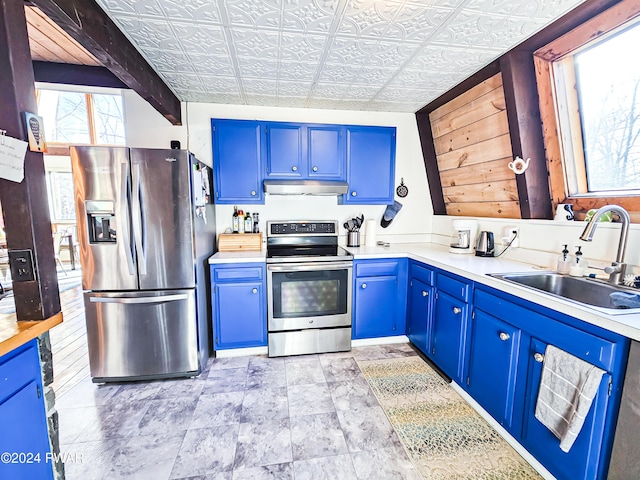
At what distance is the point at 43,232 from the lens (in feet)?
3.68

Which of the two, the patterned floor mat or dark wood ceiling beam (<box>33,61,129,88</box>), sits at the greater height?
dark wood ceiling beam (<box>33,61,129,88</box>)

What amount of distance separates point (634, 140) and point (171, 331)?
3.23m

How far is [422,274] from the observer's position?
7.97 feet

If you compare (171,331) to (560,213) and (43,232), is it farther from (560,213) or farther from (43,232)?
(560,213)

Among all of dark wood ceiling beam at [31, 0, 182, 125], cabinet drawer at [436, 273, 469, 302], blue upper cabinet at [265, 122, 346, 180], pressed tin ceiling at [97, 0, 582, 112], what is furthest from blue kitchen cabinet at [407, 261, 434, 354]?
dark wood ceiling beam at [31, 0, 182, 125]

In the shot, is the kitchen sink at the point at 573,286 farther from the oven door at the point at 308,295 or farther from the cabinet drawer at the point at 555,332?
the oven door at the point at 308,295

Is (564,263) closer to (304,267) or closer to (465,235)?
(465,235)

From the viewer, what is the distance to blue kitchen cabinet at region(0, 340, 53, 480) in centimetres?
93

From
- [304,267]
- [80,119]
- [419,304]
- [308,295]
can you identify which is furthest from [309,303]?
[80,119]

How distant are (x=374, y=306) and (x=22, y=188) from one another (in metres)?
2.45

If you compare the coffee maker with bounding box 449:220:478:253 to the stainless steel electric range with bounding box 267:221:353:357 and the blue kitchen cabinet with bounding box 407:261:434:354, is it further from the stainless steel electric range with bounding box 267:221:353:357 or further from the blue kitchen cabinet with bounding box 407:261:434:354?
the stainless steel electric range with bounding box 267:221:353:357

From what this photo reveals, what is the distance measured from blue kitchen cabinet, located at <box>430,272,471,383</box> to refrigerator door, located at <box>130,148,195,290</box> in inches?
76.2

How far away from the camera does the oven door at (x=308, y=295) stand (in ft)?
8.00

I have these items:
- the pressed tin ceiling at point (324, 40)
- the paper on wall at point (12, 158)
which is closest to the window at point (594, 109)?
the pressed tin ceiling at point (324, 40)
